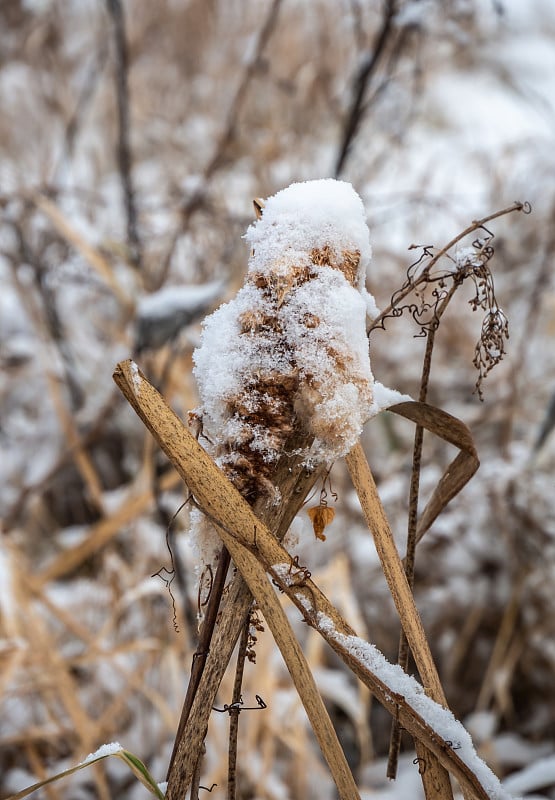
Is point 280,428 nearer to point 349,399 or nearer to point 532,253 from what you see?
→ point 349,399

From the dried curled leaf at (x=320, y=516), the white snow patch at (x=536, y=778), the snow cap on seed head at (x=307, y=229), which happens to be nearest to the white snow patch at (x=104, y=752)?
the dried curled leaf at (x=320, y=516)

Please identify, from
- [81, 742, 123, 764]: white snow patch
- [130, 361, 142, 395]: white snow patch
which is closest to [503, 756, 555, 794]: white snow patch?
[81, 742, 123, 764]: white snow patch

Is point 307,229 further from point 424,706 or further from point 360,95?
point 360,95

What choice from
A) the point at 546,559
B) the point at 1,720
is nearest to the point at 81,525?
the point at 1,720

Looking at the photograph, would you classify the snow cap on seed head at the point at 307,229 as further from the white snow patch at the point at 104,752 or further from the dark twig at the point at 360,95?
the dark twig at the point at 360,95

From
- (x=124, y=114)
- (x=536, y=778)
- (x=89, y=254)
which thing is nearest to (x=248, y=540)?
(x=536, y=778)
